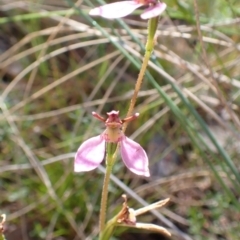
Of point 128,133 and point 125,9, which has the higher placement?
point 128,133

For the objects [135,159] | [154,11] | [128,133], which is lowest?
[135,159]

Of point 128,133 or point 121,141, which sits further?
point 128,133

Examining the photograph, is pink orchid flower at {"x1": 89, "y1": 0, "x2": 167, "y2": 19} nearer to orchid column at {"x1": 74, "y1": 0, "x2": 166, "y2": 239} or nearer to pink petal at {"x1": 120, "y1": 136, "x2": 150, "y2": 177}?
orchid column at {"x1": 74, "y1": 0, "x2": 166, "y2": 239}

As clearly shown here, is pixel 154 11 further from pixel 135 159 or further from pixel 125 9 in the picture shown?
pixel 135 159

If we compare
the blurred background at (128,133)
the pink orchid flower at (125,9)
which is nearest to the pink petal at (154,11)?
the pink orchid flower at (125,9)

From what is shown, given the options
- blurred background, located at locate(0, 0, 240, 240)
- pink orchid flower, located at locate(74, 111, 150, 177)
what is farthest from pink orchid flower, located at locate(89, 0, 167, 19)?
blurred background, located at locate(0, 0, 240, 240)

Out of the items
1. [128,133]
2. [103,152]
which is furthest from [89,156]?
[128,133]

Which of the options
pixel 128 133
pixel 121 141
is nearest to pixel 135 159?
pixel 121 141
